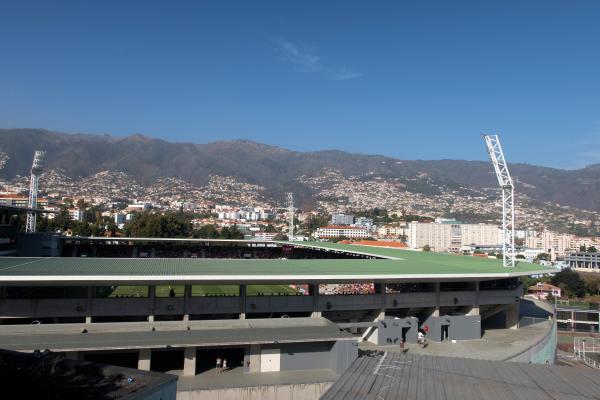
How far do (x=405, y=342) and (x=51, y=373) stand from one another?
47.7ft

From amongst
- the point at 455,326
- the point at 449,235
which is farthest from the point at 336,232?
the point at 455,326

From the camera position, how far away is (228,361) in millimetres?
17297

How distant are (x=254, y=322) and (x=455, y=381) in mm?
8258

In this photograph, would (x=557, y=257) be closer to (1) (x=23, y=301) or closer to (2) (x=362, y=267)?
(2) (x=362, y=267)

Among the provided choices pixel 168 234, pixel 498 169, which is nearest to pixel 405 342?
pixel 498 169

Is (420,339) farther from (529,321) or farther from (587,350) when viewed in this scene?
(587,350)

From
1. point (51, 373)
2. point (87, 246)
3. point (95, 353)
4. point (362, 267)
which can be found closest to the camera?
point (51, 373)

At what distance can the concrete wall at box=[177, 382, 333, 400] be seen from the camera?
1430cm

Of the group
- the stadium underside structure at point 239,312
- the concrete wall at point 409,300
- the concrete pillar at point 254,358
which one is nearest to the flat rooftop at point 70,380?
the stadium underside structure at point 239,312

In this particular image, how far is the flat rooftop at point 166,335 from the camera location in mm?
14305

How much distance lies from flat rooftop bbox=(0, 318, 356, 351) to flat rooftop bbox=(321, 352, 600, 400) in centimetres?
360

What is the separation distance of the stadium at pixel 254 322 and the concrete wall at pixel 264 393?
1.2 inches

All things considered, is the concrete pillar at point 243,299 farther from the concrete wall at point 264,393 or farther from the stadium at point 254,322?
the concrete wall at point 264,393

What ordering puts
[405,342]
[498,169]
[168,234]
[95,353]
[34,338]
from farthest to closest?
1. [168,234]
2. [498,169]
3. [405,342]
4. [95,353]
5. [34,338]
